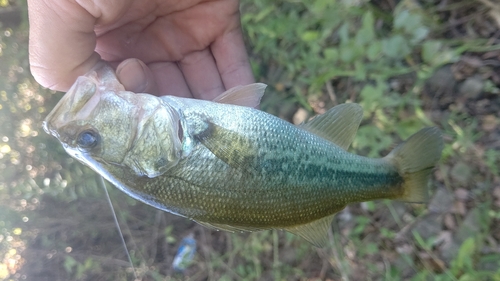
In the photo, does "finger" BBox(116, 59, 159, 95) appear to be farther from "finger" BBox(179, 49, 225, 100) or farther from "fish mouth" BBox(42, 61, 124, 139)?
"finger" BBox(179, 49, 225, 100)

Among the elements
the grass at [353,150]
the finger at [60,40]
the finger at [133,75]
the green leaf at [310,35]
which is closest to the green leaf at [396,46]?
the grass at [353,150]

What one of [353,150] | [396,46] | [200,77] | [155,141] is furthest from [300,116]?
[155,141]

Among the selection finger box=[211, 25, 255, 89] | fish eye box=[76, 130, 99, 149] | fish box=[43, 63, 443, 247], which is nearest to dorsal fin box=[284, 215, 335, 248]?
fish box=[43, 63, 443, 247]

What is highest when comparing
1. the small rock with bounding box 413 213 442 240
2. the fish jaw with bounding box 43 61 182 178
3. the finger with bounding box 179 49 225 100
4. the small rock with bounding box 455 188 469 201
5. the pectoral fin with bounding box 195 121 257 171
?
the fish jaw with bounding box 43 61 182 178

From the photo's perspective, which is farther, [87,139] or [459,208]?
[459,208]

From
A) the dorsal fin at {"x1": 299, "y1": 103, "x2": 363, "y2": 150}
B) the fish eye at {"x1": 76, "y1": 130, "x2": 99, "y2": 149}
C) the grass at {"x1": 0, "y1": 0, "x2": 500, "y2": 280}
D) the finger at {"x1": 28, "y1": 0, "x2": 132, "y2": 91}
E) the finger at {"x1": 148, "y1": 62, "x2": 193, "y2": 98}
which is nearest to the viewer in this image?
the fish eye at {"x1": 76, "y1": 130, "x2": 99, "y2": 149}

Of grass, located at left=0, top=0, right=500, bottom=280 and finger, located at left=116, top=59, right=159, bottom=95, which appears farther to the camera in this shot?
grass, located at left=0, top=0, right=500, bottom=280

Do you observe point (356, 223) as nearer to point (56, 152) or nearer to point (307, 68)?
point (307, 68)

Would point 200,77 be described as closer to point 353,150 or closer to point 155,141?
point 155,141

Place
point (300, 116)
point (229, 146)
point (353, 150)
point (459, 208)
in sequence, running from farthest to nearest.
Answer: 1. point (300, 116)
2. point (353, 150)
3. point (459, 208)
4. point (229, 146)
